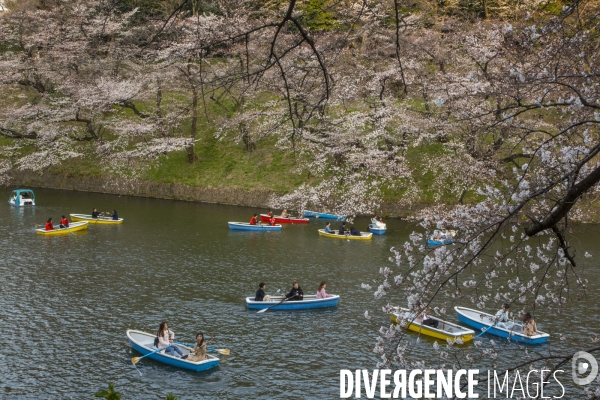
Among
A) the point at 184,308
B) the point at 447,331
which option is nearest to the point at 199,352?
the point at 184,308

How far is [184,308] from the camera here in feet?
67.0

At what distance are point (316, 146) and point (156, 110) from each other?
13.4 meters

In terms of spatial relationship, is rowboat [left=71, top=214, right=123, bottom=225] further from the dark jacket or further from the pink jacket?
the pink jacket

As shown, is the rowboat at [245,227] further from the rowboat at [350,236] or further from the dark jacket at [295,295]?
the dark jacket at [295,295]

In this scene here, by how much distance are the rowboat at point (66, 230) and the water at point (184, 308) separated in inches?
19.0

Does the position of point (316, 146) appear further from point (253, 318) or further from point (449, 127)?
point (253, 318)

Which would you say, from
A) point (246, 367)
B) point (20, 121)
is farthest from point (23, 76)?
point (246, 367)

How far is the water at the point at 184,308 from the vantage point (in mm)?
15258

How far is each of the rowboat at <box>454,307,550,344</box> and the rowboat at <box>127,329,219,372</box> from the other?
837cm

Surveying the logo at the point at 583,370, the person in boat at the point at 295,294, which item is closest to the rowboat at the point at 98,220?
the person in boat at the point at 295,294

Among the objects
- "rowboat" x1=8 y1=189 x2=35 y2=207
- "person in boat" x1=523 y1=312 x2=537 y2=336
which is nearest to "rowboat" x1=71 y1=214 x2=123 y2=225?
"rowboat" x1=8 y1=189 x2=35 y2=207

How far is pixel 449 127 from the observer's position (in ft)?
124

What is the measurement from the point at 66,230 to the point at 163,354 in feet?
58.5

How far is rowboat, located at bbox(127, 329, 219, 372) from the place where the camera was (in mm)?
15945
